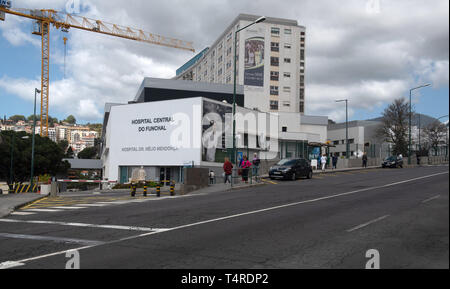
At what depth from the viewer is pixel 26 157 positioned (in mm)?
54938

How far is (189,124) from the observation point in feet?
132

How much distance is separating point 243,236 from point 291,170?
20.0 metres

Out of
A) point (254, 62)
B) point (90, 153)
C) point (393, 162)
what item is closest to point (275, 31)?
point (254, 62)

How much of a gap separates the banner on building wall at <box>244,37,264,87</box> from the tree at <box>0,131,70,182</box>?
132ft

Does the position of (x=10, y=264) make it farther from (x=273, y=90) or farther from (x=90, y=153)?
(x=90, y=153)

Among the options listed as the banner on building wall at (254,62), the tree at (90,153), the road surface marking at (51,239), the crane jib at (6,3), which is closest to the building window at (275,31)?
the banner on building wall at (254,62)

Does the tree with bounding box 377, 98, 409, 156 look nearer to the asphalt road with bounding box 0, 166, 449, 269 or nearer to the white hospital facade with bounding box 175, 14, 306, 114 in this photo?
the asphalt road with bounding box 0, 166, 449, 269

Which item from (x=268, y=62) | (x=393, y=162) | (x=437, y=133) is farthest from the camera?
(x=268, y=62)

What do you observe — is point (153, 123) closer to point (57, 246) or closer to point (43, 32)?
point (57, 246)

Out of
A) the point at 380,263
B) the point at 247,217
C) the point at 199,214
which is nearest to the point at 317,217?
the point at 247,217

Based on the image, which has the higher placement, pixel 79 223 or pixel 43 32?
pixel 43 32

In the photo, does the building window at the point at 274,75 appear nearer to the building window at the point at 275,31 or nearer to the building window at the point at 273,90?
the building window at the point at 273,90

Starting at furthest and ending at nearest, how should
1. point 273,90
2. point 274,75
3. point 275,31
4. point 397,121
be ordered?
point 273,90
point 274,75
point 275,31
point 397,121

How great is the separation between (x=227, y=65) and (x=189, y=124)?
170ft
